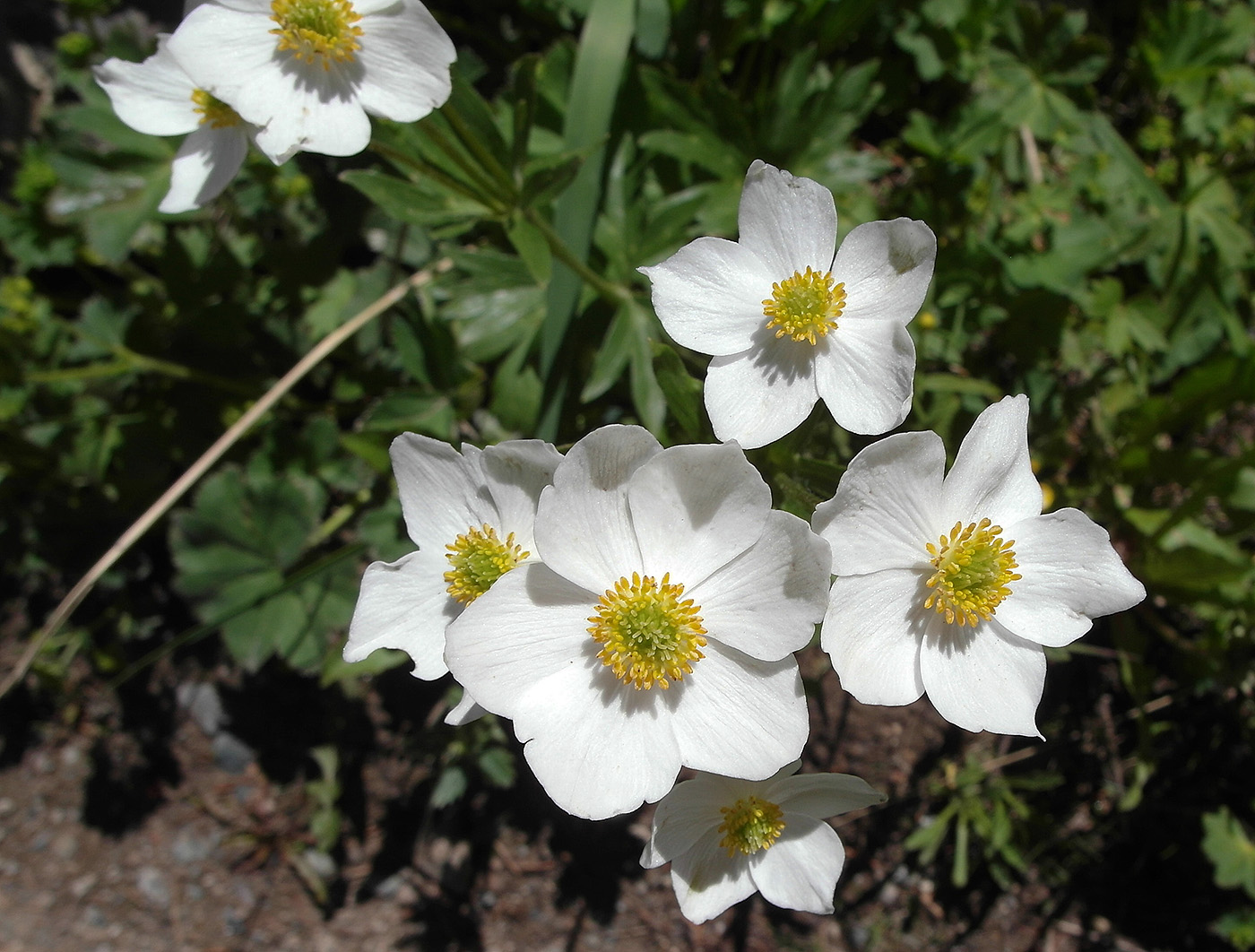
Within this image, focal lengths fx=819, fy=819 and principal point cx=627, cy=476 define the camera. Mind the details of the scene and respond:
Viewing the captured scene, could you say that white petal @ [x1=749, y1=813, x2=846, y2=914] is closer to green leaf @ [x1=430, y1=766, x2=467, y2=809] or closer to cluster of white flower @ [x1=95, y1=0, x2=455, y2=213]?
green leaf @ [x1=430, y1=766, x2=467, y2=809]

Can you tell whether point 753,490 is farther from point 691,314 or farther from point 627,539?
point 691,314

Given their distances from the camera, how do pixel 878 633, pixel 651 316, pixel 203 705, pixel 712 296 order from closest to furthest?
pixel 878 633
pixel 712 296
pixel 651 316
pixel 203 705

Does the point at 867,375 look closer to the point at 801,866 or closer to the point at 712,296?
the point at 712,296

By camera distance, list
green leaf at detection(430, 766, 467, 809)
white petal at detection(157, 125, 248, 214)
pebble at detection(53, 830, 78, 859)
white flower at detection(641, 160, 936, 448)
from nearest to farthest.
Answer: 1. white flower at detection(641, 160, 936, 448)
2. white petal at detection(157, 125, 248, 214)
3. green leaf at detection(430, 766, 467, 809)
4. pebble at detection(53, 830, 78, 859)

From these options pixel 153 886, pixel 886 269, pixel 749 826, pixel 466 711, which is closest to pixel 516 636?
pixel 466 711

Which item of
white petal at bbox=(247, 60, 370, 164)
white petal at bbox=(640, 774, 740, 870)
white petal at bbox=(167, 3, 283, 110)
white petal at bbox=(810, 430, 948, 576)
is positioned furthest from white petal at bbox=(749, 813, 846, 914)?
white petal at bbox=(167, 3, 283, 110)

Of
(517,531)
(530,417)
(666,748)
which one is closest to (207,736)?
(530,417)
